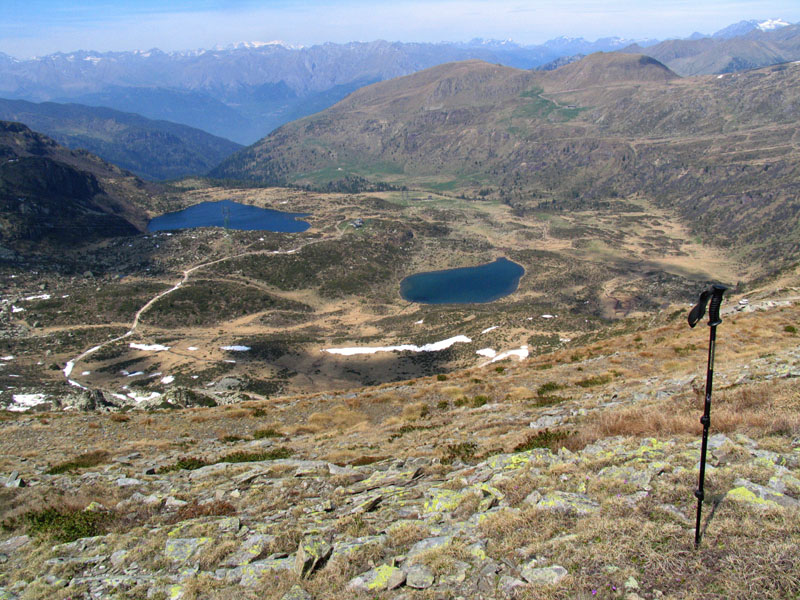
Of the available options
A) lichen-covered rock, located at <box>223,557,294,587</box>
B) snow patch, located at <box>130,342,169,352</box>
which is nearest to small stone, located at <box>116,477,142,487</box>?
lichen-covered rock, located at <box>223,557,294,587</box>

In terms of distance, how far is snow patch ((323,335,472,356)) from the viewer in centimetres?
7697

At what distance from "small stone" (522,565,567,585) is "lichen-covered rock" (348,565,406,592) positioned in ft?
7.63

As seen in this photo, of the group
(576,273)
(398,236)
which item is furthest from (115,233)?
(576,273)

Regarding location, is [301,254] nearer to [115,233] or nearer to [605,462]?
[115,233]

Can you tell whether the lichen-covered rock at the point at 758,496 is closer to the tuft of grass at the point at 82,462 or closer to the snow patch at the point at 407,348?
the tuft of grass at the point at 82,462

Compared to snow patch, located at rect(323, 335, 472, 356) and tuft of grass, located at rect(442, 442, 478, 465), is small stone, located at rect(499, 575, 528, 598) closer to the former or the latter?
tuft of grass, located at rect(442, 442, 478, 465)

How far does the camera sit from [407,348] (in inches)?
3081

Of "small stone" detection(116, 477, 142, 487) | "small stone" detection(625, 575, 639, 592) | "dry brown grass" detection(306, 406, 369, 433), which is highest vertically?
"small stone" detection(625, 575, 639, 592)

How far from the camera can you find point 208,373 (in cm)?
6612

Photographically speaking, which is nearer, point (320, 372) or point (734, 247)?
point (320, 372)

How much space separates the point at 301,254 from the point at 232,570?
135111 millimetres

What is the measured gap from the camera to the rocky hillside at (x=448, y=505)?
8.29 meters

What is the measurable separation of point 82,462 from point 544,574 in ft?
65.1

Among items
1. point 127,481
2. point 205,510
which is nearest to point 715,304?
point 205,510
